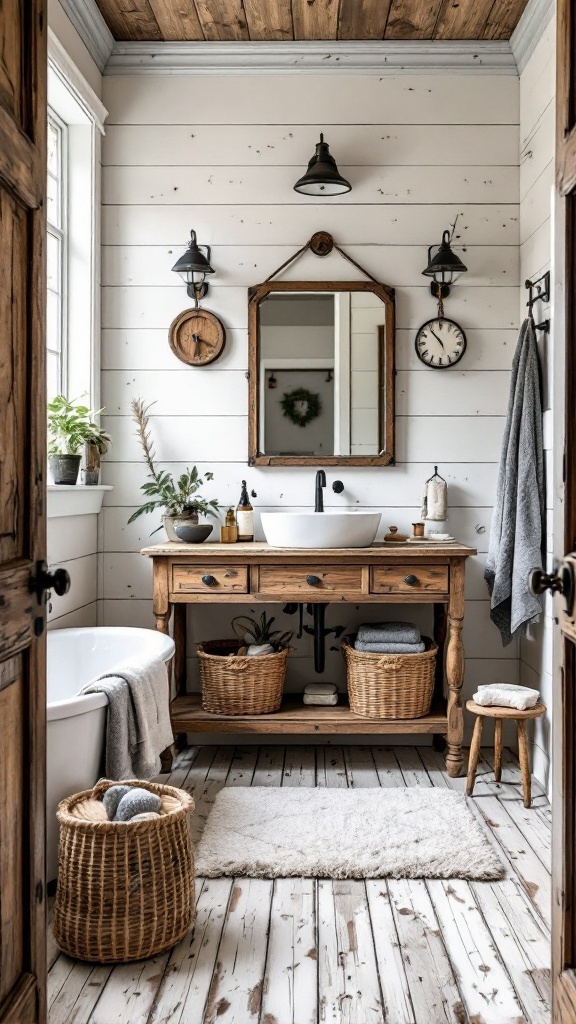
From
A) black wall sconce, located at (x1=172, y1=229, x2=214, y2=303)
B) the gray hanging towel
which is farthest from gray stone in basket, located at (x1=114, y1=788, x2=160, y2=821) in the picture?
black wall sconce, located at (x1=172, y1=229, x2=214, y2=303)

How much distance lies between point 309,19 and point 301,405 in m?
1.57

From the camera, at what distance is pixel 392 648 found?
3496mm

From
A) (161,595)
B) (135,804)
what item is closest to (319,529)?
(161,595)

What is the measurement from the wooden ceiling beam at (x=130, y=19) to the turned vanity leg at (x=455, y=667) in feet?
8.32

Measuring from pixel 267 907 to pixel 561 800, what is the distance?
110 cm

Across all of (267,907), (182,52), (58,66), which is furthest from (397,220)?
(267,907)

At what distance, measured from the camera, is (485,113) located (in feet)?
12.6

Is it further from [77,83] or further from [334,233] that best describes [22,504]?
[334,233]

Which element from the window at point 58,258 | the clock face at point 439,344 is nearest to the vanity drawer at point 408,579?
the clock face at point 439,344

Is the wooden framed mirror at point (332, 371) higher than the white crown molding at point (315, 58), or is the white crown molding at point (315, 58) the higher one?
the white crown molding at point (315, 58)

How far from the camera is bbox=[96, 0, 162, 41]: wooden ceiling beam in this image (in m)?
3.51

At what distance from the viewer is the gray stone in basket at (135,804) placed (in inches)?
85.0

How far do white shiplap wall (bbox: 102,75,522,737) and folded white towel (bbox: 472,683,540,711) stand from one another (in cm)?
66

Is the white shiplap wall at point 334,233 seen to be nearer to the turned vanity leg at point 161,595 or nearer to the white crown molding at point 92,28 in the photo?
the white crown molding at point 92,28
